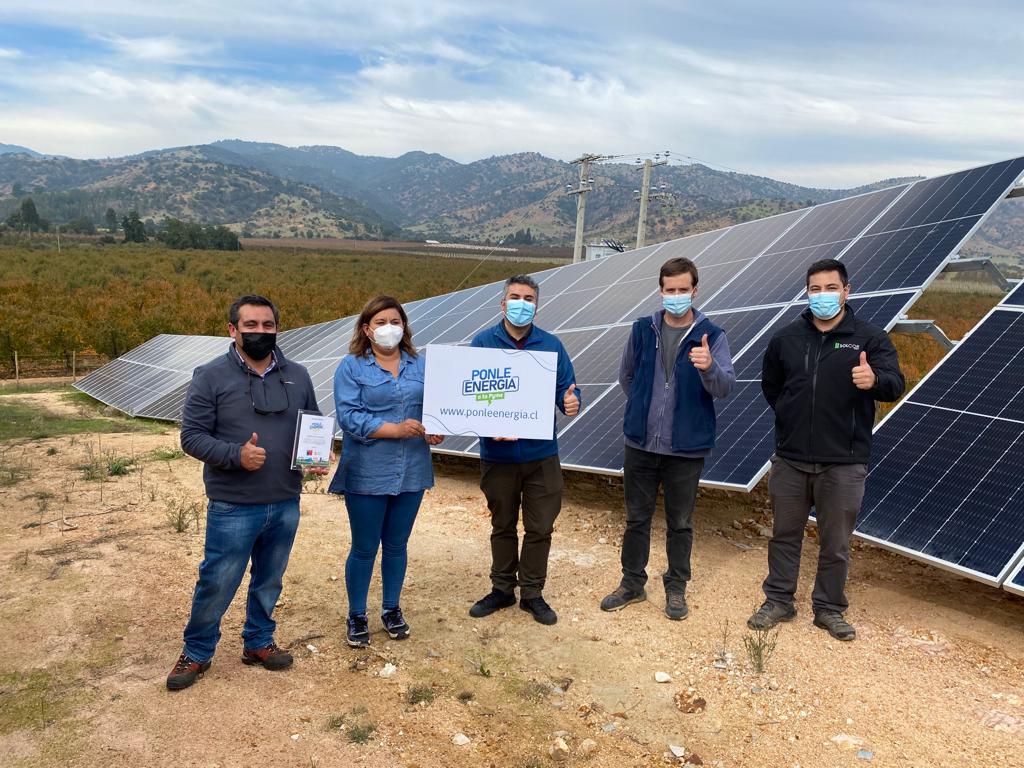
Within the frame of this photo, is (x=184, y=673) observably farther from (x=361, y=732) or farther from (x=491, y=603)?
(x=491, y=603)

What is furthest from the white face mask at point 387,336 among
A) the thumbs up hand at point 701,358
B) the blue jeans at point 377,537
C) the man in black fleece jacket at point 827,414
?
the man in black fleece jacket at point 827,414

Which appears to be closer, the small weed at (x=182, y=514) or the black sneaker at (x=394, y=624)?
the black sneaker at (x=394, y=624)

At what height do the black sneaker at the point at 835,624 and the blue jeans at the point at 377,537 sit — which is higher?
the blue jeans at the point at 377,537

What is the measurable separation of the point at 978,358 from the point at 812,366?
10.1 feet

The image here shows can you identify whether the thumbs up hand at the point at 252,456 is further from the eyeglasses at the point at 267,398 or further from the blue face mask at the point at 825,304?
the blue face mask at the point at 825,304

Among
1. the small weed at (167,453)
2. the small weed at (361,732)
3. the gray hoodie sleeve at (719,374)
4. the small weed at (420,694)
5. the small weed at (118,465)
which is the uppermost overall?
the gray hoodie sleeve at (719,374)

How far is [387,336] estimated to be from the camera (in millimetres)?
5285

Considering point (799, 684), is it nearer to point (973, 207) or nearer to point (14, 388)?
point (973, 207)

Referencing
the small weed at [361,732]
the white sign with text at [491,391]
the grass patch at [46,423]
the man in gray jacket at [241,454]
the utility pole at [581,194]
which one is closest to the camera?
the small weed at [361,732]

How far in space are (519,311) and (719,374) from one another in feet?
5.45

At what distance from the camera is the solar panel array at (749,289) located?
8.18 m

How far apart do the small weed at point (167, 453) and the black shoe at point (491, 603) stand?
29.6 ft

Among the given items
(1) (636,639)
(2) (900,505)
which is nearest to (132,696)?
(1) (636,639)

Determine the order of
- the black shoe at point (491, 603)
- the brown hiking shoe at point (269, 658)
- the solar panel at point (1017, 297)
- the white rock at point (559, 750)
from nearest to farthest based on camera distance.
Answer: the white rock at point (559, 750), the brown hiking shoe at point (269, 658), the black shoe at point (491, 603), the solar panel at point (1017, 297)
